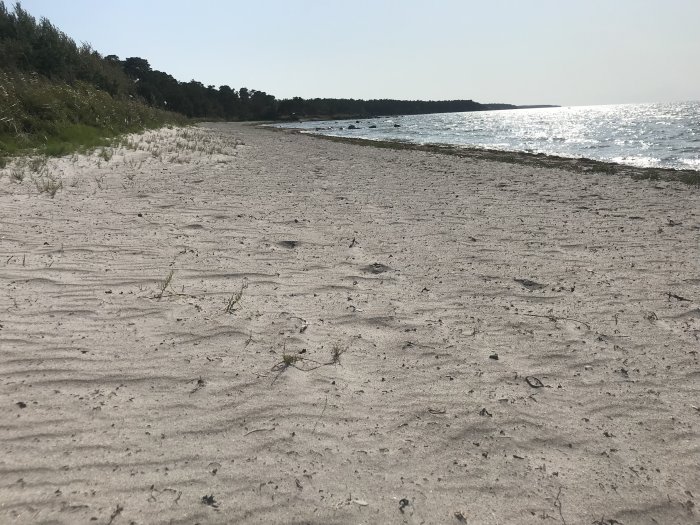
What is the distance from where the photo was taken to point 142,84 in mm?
65875

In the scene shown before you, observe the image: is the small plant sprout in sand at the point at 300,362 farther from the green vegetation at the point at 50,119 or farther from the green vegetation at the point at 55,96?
the green vegetation at the point at 50,119

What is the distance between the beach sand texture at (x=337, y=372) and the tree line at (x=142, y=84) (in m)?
17.1

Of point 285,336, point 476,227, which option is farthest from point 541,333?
point 476,227

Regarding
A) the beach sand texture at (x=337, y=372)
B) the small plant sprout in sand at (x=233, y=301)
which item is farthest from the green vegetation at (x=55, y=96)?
the small plant sprout in sand at (x=233, y=301)

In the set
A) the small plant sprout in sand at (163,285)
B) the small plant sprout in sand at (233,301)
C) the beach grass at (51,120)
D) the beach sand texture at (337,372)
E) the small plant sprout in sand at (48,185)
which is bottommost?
the beach sand texture at (337,372)

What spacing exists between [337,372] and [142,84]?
73.9 metres

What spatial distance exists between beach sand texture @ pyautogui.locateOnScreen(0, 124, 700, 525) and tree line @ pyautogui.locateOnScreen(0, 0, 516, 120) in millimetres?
17128

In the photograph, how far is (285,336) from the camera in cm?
336

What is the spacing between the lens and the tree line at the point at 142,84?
19719 mm

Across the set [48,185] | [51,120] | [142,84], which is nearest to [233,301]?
[48,185]

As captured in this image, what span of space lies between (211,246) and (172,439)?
3126 millimetres

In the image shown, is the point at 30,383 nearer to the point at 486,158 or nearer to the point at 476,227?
the point at 476,227

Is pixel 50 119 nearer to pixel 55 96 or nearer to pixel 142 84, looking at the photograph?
pixel 55 96

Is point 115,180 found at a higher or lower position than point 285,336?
higher
